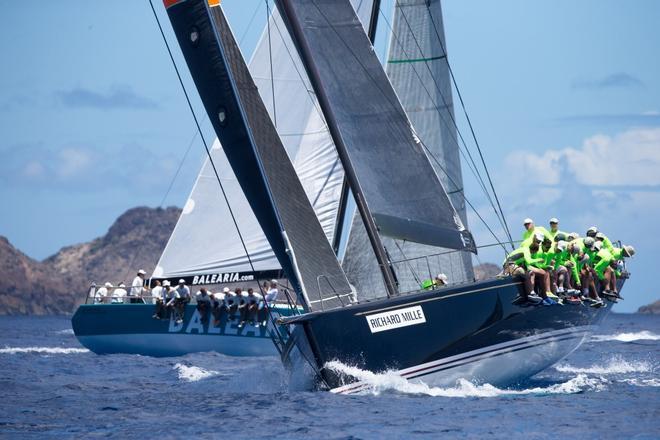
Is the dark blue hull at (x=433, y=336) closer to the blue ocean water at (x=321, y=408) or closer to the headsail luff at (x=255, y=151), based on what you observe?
the blue ocean water at (x=321, y=408)

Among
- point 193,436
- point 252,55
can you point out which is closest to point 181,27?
point 193,436

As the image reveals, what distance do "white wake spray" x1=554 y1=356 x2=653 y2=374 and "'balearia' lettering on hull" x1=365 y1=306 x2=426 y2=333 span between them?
6.57 m

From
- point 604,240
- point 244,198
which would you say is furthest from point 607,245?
point 244,198

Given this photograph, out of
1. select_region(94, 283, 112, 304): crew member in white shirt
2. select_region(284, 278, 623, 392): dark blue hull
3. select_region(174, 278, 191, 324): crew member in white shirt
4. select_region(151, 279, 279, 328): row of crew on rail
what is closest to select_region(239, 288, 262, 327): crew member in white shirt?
select_region(151, 279, 279, 328): row of crew on rail

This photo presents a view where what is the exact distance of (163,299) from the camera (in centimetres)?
2859

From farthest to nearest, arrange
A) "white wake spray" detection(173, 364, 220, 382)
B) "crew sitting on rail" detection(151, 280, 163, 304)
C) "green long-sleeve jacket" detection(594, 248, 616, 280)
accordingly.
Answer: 1. "crew sitting on rail" detection(151, 280, 163, 304)
2. "white wake spray" detection(173, 364, 220, 382)
3. "green long-sleeve jacket" detection(594, 248, 616, 280)

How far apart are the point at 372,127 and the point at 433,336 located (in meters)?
3.20

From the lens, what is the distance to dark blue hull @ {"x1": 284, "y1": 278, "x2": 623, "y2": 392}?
1404cm

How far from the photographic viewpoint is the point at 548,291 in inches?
635

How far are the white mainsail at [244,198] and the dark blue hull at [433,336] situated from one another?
9.38 metres

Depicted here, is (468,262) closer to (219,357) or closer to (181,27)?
(219,357)

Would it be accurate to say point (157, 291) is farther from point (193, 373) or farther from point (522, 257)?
point (522, 257)

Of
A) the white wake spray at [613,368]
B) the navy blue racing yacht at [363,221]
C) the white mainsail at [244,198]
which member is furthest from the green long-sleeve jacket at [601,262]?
the white mainsail at [244,198]

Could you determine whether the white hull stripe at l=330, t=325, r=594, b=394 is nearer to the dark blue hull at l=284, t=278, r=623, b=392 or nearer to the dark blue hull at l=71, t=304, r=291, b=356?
the dark blue hull at l=284, t=278, r=623, b=392
